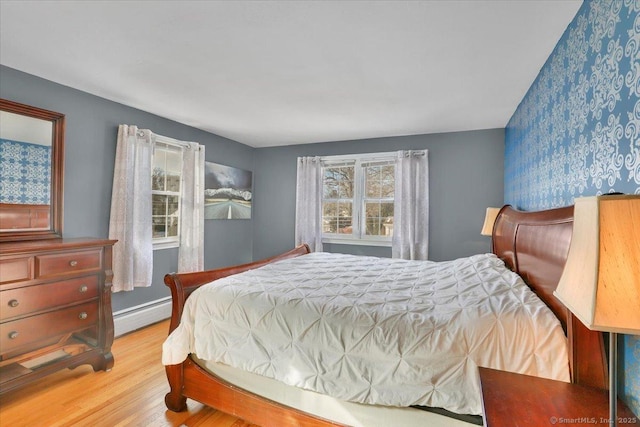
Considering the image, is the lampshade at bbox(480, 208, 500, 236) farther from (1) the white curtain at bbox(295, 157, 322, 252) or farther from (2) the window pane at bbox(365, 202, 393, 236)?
(1) the white curtain at bbox(295, 157, 322, 252)

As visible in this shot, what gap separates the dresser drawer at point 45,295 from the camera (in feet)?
6.47

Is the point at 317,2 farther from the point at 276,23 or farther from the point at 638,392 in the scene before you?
the point at 638,392

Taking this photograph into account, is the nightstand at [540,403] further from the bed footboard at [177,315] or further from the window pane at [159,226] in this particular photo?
the window pane at [159,226]

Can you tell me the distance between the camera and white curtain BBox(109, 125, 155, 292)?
3057 mm

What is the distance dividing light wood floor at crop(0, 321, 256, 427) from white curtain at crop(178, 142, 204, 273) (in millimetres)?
1417

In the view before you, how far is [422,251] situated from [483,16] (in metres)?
2.89

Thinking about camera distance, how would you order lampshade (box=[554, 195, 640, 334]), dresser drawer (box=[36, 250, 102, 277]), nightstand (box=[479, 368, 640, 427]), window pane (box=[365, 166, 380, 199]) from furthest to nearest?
window pane (box=[365, 166, 380, 199]), dresser drawer (box=[36, 250, 102, 277]), nightstand (box=[479, 368, 640, 427]), lampshade (box=[554, 195, 640, 334])

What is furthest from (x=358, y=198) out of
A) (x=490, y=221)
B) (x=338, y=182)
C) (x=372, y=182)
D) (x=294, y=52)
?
(x=294, y=52)

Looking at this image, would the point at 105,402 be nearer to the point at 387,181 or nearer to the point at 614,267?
the point at 614,267

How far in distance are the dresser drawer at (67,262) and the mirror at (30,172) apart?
0.50m

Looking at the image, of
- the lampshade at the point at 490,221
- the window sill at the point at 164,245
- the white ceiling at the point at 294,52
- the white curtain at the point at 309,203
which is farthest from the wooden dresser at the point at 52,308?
the lampshade at the point at 490,221

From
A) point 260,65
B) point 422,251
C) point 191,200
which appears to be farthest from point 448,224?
point 191,200

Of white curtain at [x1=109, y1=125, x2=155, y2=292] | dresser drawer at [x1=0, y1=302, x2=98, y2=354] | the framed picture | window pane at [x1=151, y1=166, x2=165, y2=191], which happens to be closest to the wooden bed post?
dresser drawer at [x1=0, y1=302, x2=98, y2=354]

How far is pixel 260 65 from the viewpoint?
2.27 metres
